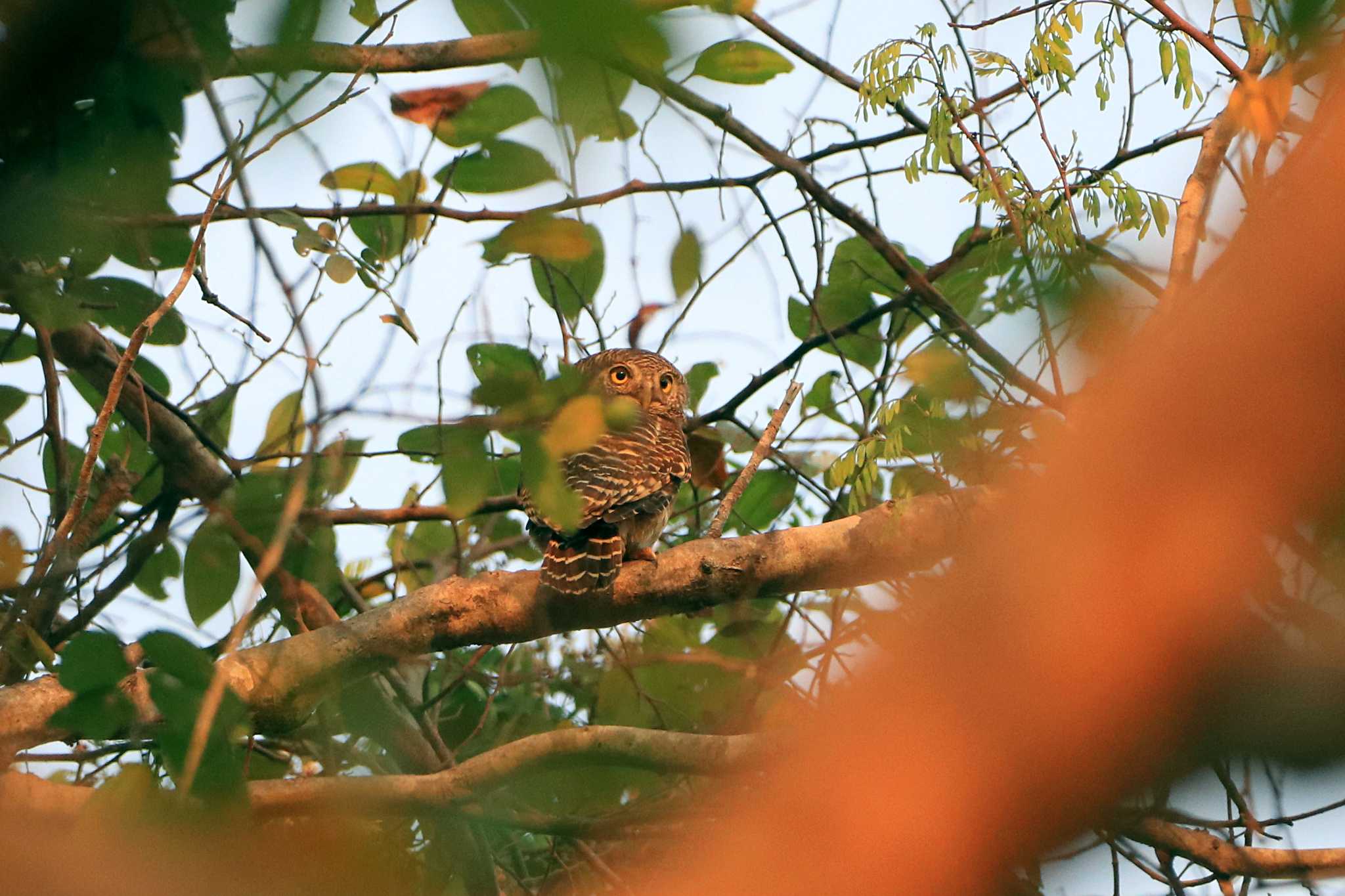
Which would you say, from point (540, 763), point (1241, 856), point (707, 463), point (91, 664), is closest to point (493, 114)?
point (91, 664)

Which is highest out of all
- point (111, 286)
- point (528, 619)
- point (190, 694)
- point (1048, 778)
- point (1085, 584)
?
point (111, 286)

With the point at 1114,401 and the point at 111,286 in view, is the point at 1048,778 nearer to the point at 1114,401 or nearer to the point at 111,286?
the point at 1114,401

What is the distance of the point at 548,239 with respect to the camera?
171 centimetres

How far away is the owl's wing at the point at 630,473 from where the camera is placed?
4.00m

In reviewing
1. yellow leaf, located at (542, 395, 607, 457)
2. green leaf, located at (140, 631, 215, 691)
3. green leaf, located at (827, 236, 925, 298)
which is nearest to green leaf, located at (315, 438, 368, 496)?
green leaf, located at (140, 631, 215, 691)

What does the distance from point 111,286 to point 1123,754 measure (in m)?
2.78

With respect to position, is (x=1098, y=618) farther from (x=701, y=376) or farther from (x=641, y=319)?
(x=701, y=376)

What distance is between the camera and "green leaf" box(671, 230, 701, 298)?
7.86 feet

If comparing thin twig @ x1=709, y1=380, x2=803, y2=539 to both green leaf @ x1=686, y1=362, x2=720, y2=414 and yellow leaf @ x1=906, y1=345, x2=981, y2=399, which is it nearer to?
green leaf @ x1=686, y1=362, x2=720, y2=414

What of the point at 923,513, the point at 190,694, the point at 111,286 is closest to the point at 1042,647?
the point at 190,694

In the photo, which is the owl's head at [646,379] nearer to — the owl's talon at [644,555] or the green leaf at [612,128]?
the owl's talon at [644,555]

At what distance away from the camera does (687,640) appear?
3.93 metres

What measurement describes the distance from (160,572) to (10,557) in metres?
0.79

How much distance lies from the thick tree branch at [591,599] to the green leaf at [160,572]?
93 centimetres
